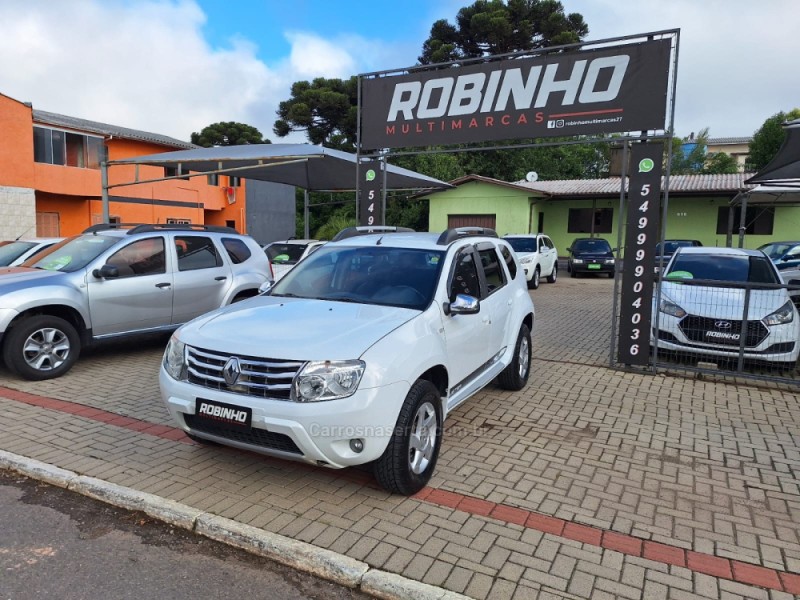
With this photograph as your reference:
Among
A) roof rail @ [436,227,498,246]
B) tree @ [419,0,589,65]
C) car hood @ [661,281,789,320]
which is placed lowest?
car hood @ [661,281,789,320]

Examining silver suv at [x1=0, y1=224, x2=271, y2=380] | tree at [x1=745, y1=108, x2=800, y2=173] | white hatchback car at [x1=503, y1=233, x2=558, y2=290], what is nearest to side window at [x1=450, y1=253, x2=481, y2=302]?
silver suv at [x1=0, y1=224, x2=271, y2=380]

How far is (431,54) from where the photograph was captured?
33688 millimetres

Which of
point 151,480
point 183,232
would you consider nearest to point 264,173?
point 183,232

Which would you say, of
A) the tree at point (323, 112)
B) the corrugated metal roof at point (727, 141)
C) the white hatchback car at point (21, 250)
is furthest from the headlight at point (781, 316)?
the corrugated metal roof at point (727, 141)

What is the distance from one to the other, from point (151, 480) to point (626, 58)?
6.88 m

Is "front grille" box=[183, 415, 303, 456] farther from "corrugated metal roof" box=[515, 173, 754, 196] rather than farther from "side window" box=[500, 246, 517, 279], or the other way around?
"corrugated metal roof" box=[515, 173, 754, 196]

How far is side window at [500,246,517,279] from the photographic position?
20.4 feet

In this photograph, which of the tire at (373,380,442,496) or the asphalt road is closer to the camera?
the asphalt road

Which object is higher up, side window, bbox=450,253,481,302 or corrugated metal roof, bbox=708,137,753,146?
corrugated metal roof, bbox=708,137,753,146

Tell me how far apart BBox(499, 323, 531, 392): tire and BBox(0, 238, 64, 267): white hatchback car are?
794cm

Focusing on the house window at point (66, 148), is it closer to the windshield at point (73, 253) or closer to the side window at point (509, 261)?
the windshield at point (73, 253)

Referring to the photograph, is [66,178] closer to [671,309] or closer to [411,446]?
[671,309]

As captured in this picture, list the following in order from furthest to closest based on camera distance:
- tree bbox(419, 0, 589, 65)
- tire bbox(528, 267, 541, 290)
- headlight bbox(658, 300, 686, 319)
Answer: tree bbox(419, 0, 589, 65) → tire bbox(528, 267, 541, 290) → headlight bbox(658, 300, 686, 319)

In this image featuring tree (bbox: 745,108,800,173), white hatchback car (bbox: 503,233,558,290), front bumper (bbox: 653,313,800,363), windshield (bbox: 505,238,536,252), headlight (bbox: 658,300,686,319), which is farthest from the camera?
tree (bbox: 745,108,800,173)
